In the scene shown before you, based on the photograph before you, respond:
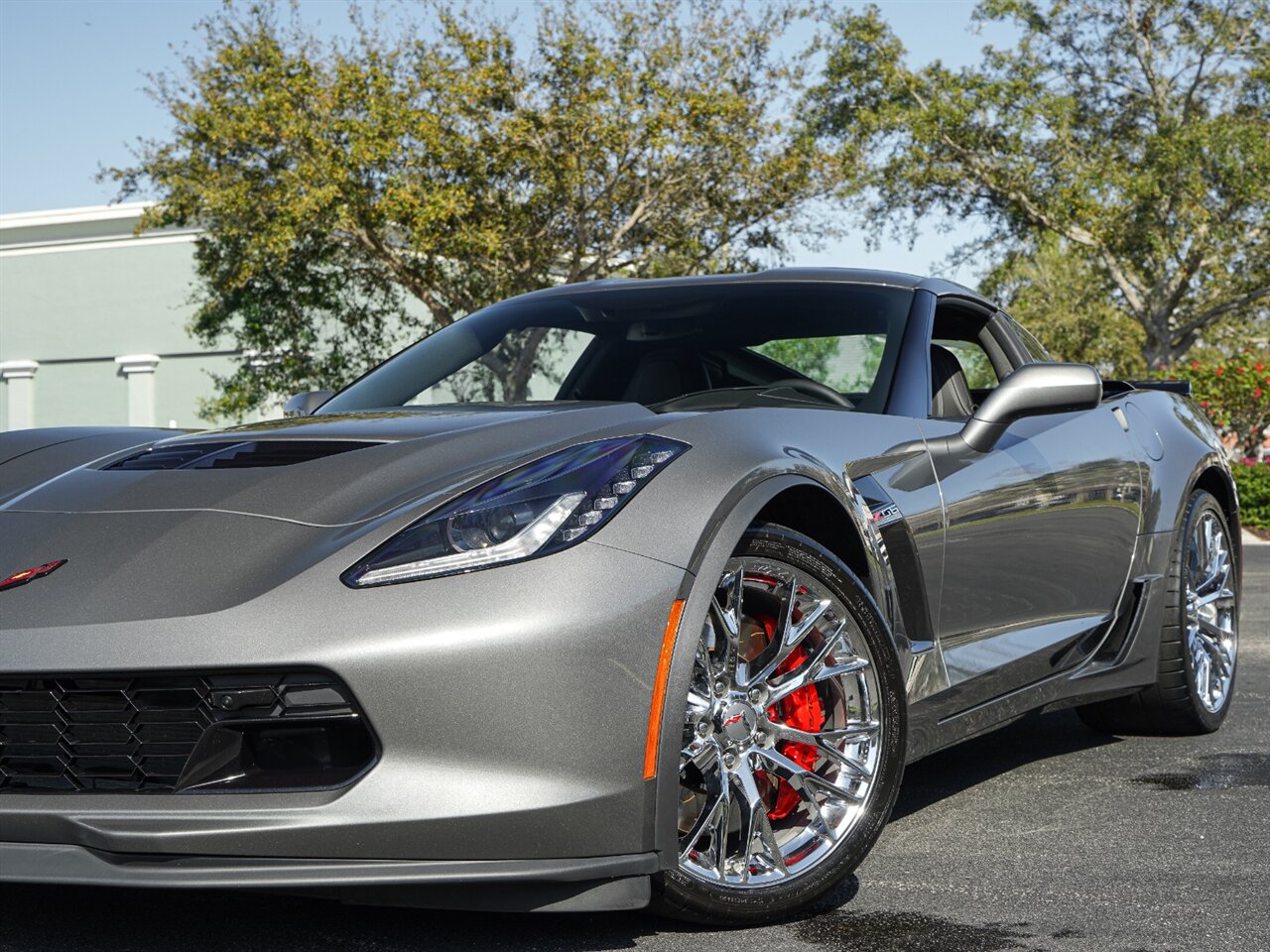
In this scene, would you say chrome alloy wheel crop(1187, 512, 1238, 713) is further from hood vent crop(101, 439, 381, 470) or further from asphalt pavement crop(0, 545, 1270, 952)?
hood vent crop(101, 439, 381, 470)

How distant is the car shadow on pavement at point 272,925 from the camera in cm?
287

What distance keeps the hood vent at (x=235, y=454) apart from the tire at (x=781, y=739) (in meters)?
0.85

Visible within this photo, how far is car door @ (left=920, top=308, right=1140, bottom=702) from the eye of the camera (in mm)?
3730

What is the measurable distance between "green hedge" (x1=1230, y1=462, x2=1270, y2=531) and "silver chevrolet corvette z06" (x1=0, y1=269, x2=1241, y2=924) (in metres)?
17.3

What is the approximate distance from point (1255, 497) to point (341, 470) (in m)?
19.1

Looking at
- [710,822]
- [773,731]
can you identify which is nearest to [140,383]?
[773,731]

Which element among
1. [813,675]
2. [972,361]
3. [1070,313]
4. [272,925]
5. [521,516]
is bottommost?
[272,925]

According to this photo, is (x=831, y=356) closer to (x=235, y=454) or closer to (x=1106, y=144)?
(x=235, y=454)

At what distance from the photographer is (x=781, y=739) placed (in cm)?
310

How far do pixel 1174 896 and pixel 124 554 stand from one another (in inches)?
86.1

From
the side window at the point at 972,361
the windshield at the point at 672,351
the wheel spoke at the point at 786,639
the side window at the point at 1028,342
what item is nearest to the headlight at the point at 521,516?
the wheel spoke at the point at 786,639

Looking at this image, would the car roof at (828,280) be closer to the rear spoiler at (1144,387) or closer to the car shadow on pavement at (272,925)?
the rear spoiler at (1144,387)

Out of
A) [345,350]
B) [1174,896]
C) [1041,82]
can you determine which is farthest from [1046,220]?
[1174,896]

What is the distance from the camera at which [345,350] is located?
2545 cm
